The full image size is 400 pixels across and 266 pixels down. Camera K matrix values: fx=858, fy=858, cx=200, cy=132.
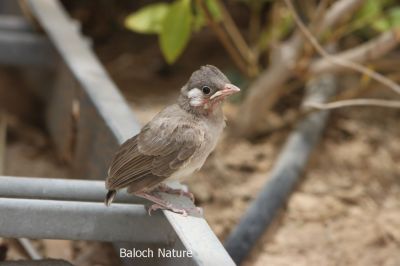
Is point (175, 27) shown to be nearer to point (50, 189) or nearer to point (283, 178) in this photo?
point (283, 178)

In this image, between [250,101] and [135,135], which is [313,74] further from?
[135,135]

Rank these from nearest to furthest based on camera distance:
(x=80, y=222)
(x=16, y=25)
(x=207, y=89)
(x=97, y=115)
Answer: (x=80, y=222), (x=207, y=89), (x=97, y=115), (x=16, y=25)

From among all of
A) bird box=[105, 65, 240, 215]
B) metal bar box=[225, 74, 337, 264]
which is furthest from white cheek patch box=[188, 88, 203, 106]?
metal bar box=[225, 74, 337, 264]

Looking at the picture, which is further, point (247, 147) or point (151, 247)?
point (247, 147)

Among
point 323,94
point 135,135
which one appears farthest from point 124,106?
point 323,94

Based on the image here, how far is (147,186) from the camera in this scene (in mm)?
3225

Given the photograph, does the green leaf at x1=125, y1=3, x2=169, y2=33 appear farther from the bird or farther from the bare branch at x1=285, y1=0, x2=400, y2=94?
the bird

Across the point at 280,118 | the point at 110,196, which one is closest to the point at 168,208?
the point at 110,196

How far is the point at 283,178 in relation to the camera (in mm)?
4441

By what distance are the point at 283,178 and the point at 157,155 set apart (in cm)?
133

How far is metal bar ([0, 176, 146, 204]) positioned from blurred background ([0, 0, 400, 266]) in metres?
0.67

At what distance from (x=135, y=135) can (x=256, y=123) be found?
1.78 metres

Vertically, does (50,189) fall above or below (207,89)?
below

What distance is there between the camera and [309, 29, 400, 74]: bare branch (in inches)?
175
